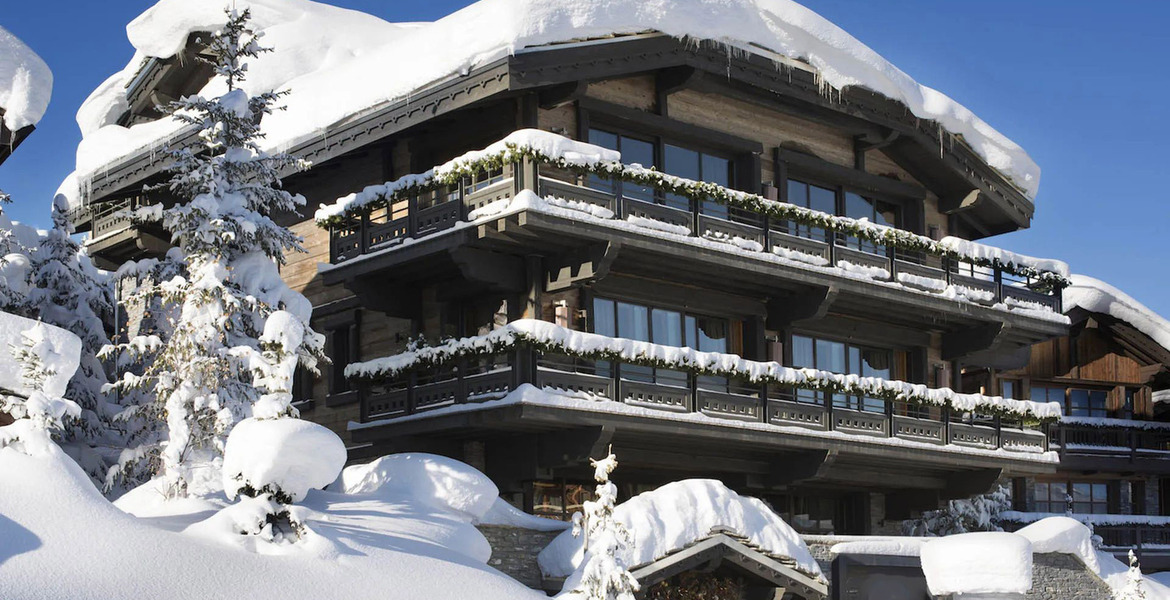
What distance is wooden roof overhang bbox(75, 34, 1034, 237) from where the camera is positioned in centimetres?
2156

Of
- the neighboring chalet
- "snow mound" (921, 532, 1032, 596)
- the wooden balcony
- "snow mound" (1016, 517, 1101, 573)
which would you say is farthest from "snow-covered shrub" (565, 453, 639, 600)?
the wooden balcony

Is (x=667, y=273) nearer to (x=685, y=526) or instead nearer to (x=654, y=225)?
(x=654, y=225)

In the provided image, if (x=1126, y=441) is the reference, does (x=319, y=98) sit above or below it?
above

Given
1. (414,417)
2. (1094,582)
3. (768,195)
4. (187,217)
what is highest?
(768,195)

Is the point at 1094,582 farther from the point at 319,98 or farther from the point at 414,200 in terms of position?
the point at 319,98

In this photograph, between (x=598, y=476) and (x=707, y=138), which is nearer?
(x=598, y=476)

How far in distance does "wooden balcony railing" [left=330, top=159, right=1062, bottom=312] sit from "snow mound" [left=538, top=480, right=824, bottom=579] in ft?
14.7

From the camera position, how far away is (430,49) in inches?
885

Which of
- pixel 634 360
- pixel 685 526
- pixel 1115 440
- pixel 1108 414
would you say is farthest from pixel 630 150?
pixel 1108 414

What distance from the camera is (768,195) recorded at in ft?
82.7

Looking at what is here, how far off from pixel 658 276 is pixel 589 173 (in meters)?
3.26

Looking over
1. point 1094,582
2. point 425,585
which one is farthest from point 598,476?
point 1094,582

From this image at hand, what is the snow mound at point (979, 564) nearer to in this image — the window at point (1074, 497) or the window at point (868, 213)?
the window at point (868, 213)

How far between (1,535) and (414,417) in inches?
429
